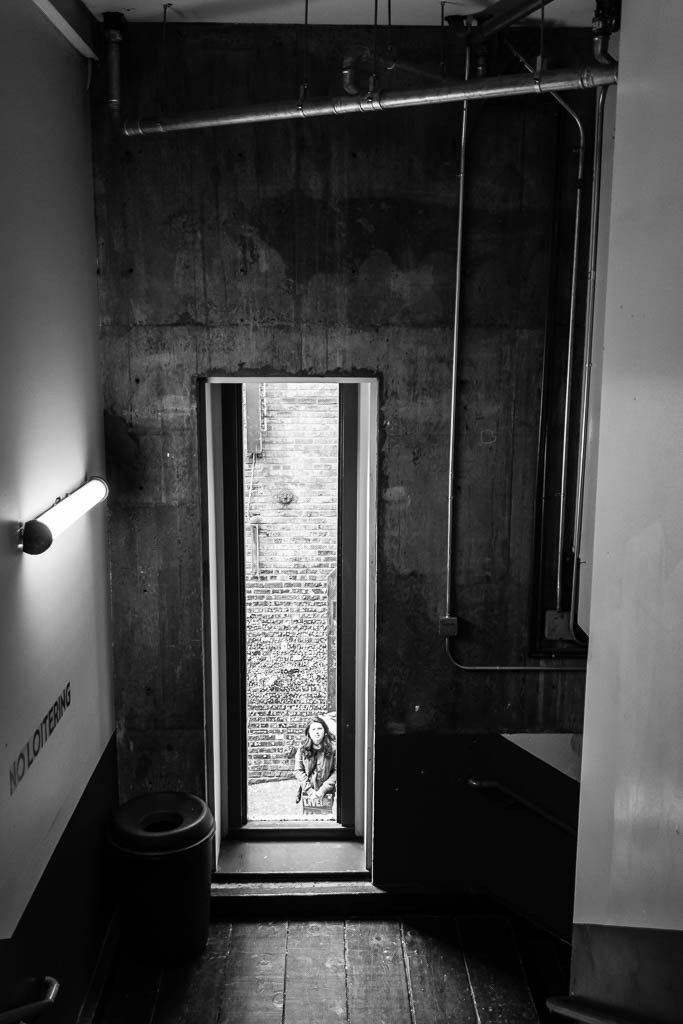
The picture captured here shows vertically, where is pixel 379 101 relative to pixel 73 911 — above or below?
above

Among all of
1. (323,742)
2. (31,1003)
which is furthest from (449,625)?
(31,1003)

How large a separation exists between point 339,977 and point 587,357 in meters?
2.90

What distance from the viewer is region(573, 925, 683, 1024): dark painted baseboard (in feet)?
4.72

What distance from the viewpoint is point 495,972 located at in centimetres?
410

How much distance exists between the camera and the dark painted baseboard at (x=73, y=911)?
9.80 ft

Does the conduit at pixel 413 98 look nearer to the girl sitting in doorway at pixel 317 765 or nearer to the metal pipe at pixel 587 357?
the metal pipe at pixel 587 357

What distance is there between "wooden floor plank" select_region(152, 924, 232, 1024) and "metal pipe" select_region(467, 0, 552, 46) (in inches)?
159

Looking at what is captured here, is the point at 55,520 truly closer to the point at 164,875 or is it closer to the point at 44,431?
the point at 44,431

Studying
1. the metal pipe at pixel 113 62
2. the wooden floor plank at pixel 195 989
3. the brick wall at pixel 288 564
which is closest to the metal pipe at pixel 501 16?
the metal pipe at pixel 113 62

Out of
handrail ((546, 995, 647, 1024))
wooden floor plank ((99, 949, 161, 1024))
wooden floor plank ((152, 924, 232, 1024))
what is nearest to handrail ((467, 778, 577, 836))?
wooden floor plank ((152, 924, 232, 1024))

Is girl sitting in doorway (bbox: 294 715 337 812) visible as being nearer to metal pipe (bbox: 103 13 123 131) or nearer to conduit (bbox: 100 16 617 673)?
conduit (bbox: 100 16 617 673)

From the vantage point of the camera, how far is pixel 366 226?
4.06m

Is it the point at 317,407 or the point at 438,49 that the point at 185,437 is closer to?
the point at 317,407

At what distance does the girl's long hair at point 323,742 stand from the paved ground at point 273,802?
0.67 ft
